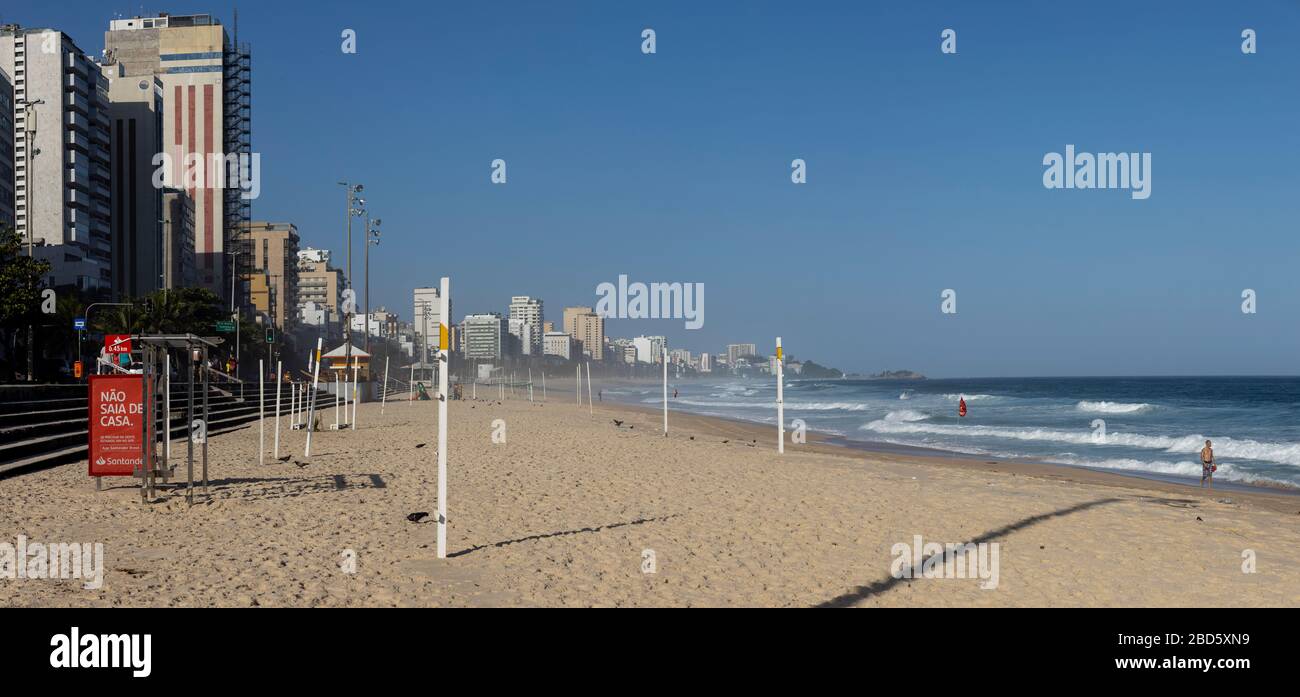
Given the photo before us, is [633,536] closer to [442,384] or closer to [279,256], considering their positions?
[442,384]

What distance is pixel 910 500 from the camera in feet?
41.8

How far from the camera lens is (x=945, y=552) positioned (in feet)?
28.4

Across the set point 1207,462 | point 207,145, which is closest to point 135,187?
point 207,145

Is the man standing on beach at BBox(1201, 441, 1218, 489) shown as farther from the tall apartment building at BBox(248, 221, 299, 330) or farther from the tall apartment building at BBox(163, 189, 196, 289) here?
the tall apartment building at BBox(248, 221, 299, 330)

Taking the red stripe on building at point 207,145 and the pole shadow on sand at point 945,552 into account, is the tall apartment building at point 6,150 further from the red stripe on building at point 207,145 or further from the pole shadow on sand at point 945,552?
the pole shadow on sand at point 945,552

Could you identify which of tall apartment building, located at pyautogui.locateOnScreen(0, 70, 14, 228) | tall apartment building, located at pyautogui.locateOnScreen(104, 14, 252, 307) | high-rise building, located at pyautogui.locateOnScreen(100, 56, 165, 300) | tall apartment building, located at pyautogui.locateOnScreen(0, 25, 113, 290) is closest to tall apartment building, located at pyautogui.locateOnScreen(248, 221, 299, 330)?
tall apartment building, located at pyautogui.locateOnScreen(104, 14, 252, 307)

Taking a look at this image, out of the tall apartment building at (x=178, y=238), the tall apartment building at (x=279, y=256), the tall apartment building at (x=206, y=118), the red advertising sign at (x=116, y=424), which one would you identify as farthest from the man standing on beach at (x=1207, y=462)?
the tall apartment building at (x=279, y=256)

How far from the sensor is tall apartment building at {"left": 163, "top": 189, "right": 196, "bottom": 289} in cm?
9738

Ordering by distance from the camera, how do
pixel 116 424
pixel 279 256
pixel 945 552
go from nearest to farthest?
pixel 945 552 < pixel 116 424 < pixel 279 256

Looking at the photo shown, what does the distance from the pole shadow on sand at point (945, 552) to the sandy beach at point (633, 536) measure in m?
0.03

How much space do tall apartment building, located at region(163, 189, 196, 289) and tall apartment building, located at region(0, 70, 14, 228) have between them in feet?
75.2

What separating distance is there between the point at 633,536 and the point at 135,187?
322 feet

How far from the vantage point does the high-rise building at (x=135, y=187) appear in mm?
88812
